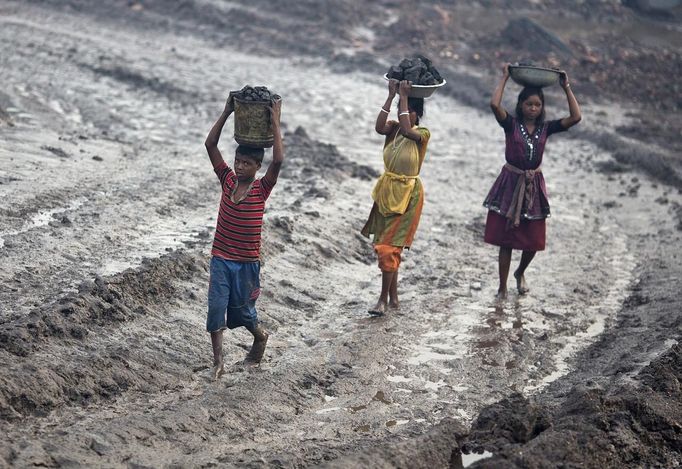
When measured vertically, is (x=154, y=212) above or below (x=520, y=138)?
below

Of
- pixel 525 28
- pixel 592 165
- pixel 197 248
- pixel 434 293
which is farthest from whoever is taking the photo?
pixel 525 28

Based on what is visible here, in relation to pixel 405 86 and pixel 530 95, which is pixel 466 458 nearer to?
pixel 405 86

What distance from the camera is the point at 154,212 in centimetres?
835

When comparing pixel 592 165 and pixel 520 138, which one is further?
pixel 592 165

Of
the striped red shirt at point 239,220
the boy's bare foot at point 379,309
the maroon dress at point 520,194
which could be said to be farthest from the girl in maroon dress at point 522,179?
the striped red shirt at point 239,220

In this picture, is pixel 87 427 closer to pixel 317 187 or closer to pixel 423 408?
pixel 423 408

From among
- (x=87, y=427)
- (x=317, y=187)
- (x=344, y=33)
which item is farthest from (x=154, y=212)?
(x=344, y=33)

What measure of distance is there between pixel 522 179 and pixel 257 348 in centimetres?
282

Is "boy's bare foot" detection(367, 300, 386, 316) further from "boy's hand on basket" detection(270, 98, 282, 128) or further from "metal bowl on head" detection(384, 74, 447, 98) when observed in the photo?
"boy's hand on basket" detection(270, 98, 282, 128)

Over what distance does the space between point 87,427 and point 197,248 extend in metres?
2.83

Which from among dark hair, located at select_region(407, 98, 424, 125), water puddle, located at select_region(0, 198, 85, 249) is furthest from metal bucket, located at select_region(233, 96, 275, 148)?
water puddle, located at select_region(0, 198, 85, 249)

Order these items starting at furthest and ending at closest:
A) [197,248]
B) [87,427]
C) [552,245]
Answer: [552,245], [197,248], [87,427]

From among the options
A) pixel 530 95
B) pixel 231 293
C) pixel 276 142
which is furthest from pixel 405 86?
pixel 231 293

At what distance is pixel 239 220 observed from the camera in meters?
5.71
